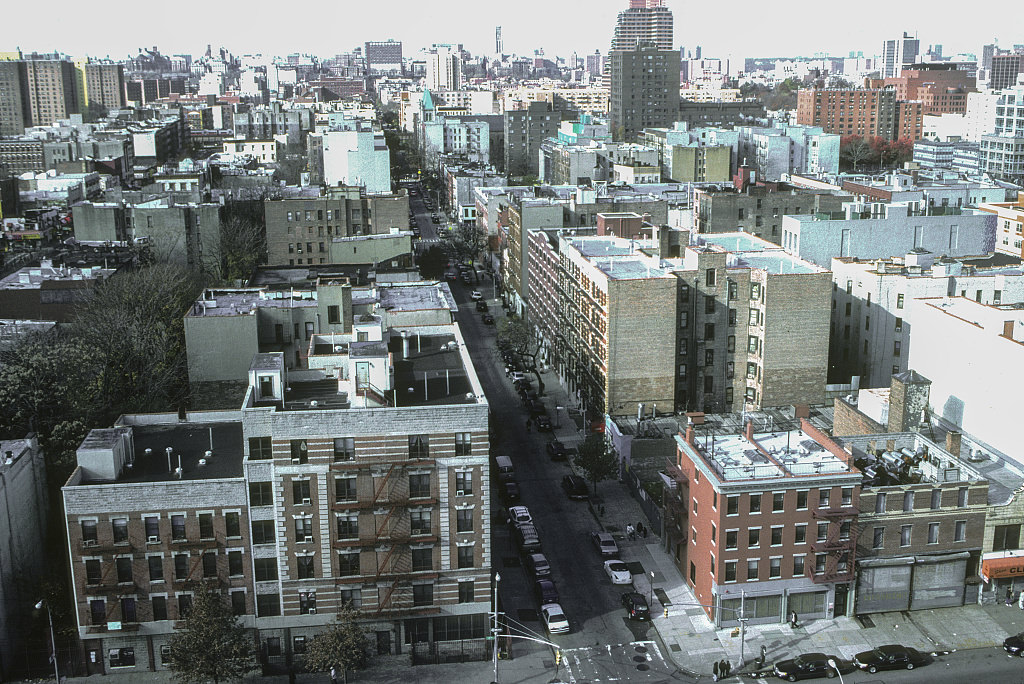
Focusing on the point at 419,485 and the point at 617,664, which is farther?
the point at 617,664

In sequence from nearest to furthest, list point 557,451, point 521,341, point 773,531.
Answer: point 773,531 → point 557,451 → point 521,341

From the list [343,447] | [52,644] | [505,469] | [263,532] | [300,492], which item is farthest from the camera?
[505,469]

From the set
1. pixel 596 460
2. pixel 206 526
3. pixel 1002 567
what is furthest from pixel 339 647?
pixel 1002 567

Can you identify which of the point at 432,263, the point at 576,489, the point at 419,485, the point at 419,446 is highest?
the point at 419,446

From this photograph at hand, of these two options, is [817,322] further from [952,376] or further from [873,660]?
[873,660]

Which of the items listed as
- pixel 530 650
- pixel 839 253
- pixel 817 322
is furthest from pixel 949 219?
pixel 530 650

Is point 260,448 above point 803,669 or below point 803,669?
above

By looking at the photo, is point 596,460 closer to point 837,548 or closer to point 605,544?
point 605,544
